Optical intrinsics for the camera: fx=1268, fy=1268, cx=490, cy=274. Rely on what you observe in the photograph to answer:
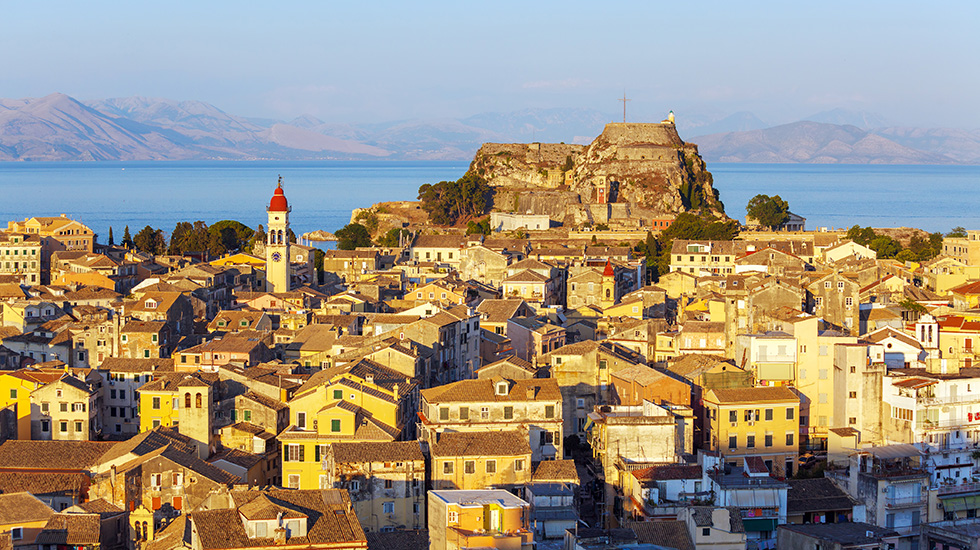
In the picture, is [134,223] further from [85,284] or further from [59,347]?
[59,347]

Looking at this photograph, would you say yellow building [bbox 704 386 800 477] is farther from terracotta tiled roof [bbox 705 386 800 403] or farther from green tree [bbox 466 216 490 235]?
green tree [bbox 466 216 490 235]

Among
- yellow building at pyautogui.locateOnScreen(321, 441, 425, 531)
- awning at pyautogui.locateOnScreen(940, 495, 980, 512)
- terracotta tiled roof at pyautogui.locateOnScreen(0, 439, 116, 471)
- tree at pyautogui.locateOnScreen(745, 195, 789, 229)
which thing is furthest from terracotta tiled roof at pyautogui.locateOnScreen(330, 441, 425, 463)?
tree at pyautogui.locateOnScreen(745, 195, 789, 229)

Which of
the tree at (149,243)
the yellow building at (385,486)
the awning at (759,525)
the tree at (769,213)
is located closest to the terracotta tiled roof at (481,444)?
the yellow building at (385,486)

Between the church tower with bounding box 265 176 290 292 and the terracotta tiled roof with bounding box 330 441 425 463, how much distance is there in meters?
27.0

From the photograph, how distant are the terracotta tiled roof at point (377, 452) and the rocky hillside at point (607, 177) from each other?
57862 millimetres

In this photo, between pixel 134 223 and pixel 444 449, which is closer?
pixel 444 449

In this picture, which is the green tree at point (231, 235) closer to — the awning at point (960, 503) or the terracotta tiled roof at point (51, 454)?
the terracotta tiled roof at point (51, 454)

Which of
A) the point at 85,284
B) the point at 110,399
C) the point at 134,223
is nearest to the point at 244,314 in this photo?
the point at 110,399

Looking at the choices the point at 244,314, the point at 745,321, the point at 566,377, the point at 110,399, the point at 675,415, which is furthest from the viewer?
the point at 244,314

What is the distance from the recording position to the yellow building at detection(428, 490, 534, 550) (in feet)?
63.3

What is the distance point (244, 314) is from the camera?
139 feet

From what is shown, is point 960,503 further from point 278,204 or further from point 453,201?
point 453,201

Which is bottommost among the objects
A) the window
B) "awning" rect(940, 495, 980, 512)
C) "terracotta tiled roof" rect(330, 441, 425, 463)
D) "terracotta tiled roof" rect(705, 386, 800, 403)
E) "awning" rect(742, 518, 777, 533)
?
"awning" rect(940, 495, 980, 512)

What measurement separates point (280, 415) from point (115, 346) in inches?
502
